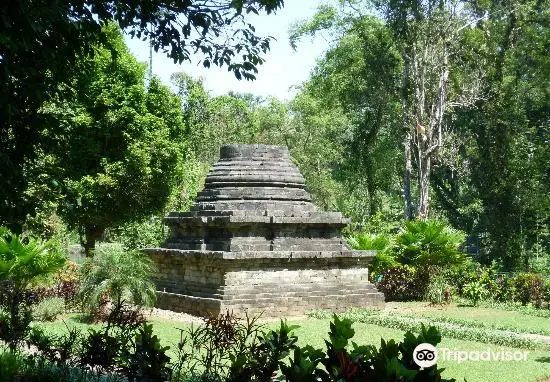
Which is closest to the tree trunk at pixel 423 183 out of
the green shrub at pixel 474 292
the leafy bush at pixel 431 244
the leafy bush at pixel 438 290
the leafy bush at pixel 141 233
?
the leafy bush at pixel 431 244

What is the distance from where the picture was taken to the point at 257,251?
13.8m

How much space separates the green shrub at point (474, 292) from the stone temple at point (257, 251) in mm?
2564

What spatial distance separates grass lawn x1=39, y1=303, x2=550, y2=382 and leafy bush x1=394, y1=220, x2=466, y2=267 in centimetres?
150

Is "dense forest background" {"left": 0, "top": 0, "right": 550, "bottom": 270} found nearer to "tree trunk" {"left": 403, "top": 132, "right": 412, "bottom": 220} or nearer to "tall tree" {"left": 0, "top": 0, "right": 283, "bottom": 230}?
"tree trunk" {"left": 403, "top": 132, "right": 412, "bottom": 220}

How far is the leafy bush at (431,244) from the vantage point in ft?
57.7

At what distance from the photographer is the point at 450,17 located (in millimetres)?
25859

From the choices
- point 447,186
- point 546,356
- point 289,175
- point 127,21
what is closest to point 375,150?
point 447,186

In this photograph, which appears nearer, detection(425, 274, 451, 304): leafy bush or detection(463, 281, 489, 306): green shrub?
detection(463, 281, 489, 306): green shrub

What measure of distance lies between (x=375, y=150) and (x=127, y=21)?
2724 centimetres

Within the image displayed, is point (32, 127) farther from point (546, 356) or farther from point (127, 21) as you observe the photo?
point (546, 356)

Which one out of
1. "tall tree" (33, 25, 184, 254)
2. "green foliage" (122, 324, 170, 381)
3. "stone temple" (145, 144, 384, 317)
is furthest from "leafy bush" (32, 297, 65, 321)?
"tall tree" (33, 25, 184, 254)

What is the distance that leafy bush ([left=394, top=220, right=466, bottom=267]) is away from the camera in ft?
57.7

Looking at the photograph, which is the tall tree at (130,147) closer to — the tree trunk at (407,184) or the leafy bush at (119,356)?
the tree trunk at (407,184)

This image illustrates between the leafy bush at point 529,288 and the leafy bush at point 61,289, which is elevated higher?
the leafy bush at point 529,288
